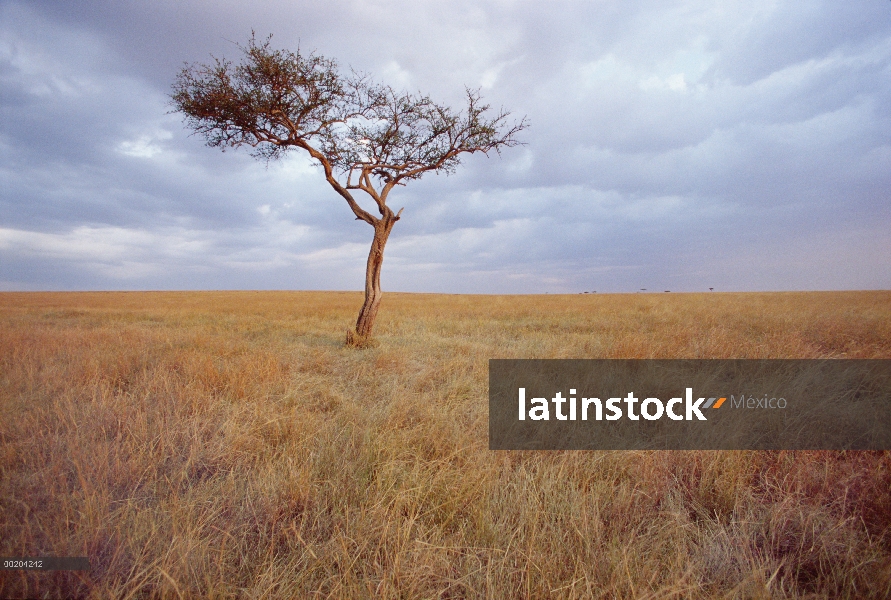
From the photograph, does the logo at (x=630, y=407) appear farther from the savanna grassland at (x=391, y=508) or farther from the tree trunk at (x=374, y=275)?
the tree trunk at (x=374, y=275)

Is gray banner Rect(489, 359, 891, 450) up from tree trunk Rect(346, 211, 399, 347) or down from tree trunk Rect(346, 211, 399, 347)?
down

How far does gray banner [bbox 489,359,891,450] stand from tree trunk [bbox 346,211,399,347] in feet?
15.9

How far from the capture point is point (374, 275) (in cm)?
1137

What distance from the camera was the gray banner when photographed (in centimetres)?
421

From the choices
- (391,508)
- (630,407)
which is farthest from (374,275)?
(391,508)

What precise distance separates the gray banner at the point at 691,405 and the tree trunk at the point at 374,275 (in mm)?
4857

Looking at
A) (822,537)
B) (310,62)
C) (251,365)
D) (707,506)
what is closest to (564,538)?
(707,506)

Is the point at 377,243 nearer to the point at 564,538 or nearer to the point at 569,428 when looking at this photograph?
the point at 569,428

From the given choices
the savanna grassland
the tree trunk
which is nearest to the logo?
the savanna grassland

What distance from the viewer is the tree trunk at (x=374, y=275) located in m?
11.2

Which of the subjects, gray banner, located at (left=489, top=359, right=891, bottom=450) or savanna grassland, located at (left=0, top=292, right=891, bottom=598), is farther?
gray banner, located at (left=489, top=359, right=891, bottom=450)

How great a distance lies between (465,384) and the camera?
6250 millimetres

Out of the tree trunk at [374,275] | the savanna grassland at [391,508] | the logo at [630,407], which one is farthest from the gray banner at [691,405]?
the tree trunk at [374,275]

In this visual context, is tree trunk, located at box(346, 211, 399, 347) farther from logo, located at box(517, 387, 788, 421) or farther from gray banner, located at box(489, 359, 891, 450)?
logo, located at box(517, 387, 788, 421)
